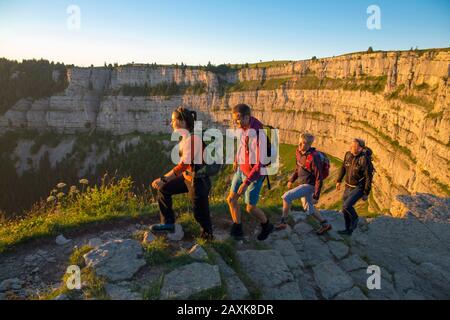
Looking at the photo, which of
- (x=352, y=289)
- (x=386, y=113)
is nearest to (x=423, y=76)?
(x=386, y=113)

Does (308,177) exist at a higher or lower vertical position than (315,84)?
lower

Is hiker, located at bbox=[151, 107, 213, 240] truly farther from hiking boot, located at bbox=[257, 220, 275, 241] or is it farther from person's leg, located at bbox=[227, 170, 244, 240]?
hiking boot, located at bbox=[257, 220, 275, 241]

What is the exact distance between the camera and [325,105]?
5394cm

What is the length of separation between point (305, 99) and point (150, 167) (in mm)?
33152

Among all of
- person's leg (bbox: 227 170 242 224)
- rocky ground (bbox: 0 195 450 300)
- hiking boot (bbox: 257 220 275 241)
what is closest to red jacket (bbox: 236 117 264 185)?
person's leg (bbox: 227 170 242 224)

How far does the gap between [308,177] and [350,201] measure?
1.94 m

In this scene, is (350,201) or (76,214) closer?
(76,214)

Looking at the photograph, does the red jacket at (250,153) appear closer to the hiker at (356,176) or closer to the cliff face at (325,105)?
the hiker at (356,176)

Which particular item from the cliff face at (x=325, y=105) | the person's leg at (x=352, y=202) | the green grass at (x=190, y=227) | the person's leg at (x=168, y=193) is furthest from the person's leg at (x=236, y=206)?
the cliff face at (x=325, y=105)

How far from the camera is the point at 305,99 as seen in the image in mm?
58531

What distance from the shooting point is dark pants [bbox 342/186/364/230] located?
926 centimetres

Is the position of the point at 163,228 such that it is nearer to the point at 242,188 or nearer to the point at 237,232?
the point at 237,232

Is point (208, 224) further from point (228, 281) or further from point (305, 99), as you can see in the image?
point (305, 99)

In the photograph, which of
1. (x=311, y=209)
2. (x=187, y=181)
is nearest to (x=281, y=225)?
(x=311, y=209)
